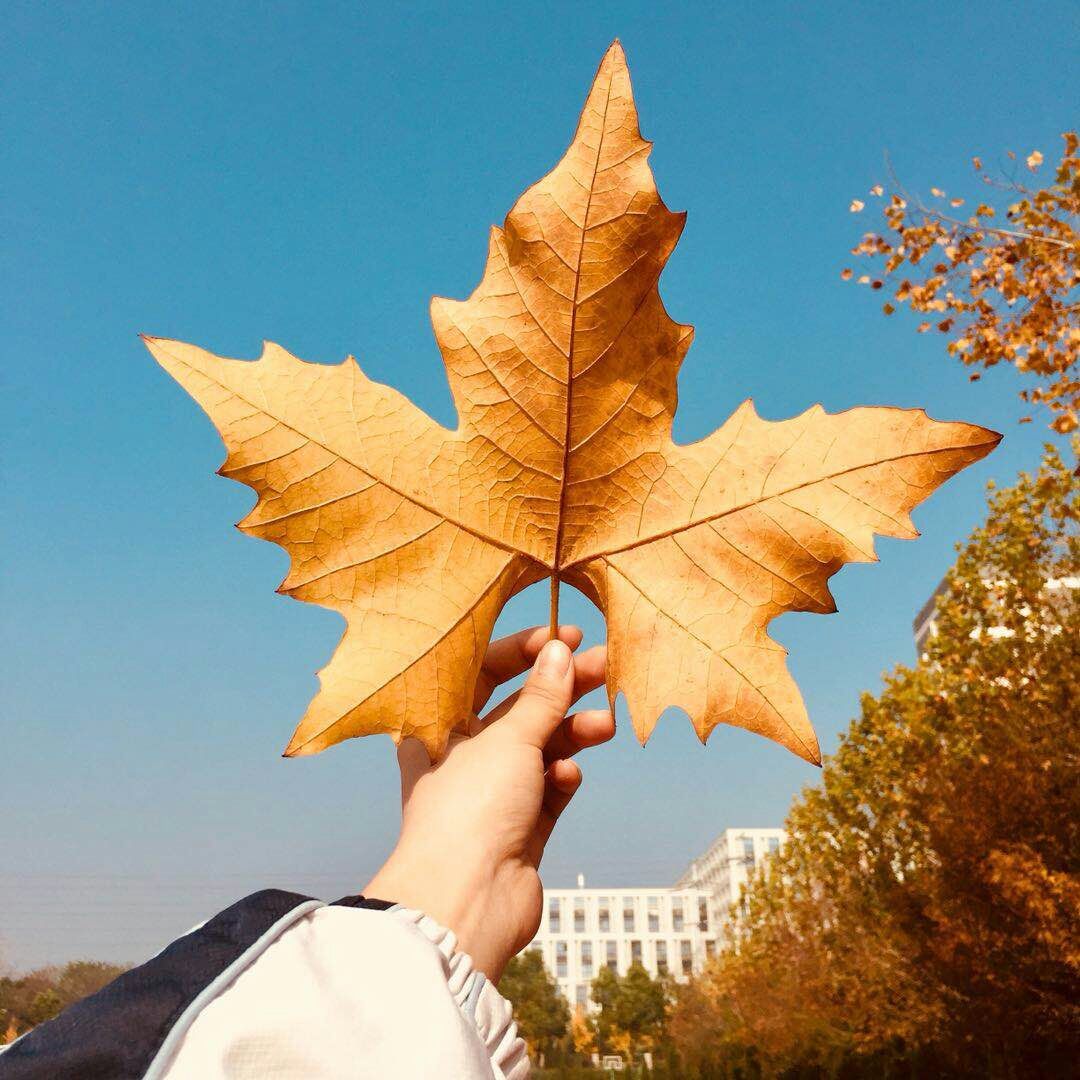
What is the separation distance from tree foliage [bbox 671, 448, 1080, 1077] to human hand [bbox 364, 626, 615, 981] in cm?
1024

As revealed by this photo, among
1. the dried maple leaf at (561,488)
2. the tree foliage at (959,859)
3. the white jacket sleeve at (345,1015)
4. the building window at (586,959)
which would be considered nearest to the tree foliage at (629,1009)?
the building window at (586,959)

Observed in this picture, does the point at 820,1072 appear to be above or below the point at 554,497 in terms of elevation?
below

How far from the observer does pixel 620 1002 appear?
216ft

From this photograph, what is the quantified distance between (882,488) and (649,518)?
0.33 meters

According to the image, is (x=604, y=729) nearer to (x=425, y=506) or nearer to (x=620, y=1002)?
(x=425, y=506)

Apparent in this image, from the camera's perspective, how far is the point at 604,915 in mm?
104312

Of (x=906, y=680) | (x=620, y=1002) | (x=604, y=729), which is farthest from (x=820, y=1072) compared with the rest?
(x=620, y=1002)

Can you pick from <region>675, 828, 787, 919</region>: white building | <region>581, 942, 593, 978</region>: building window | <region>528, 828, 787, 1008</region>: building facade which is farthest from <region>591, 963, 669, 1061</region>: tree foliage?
<region>581, 942, 593, 978</region>: building window

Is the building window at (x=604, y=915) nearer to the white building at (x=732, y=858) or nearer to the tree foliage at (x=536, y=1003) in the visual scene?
the white building at (x=732, y=858)

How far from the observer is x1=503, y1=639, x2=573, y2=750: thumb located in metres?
1.54

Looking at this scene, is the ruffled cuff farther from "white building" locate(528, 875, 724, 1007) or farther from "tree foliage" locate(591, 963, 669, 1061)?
"white building" locate(528, 875, 724, 1007)

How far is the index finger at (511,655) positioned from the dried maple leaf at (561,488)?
286 mm

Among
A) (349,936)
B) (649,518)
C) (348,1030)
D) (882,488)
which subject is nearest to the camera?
(348,1030)

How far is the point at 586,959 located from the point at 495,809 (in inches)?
4307
